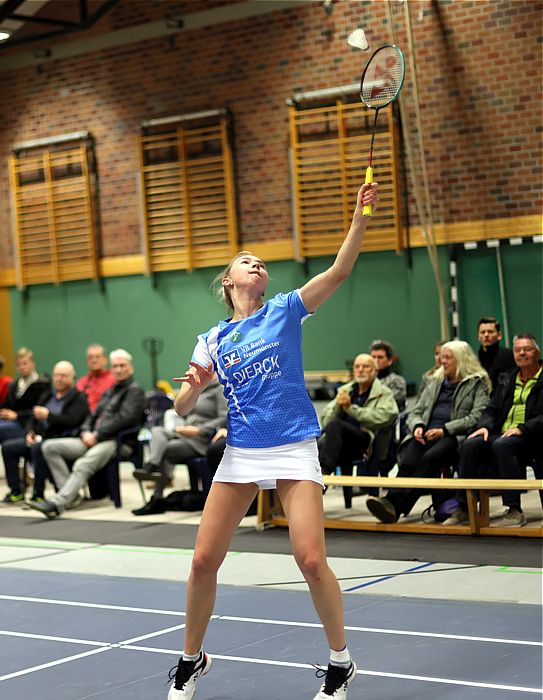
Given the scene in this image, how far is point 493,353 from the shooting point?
333 inches

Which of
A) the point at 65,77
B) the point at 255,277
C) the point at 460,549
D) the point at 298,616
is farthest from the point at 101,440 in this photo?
the point at 65,77

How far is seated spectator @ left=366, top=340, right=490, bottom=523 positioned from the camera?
23.6 feet

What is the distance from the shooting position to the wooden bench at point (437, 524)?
6.52 metres

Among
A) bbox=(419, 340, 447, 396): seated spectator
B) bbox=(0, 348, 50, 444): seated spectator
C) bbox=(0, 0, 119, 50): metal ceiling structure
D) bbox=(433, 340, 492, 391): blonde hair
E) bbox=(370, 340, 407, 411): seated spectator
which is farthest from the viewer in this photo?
bbox=(0, 0, 119, 50): metal ceiling structure

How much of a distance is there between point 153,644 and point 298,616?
0.75 m

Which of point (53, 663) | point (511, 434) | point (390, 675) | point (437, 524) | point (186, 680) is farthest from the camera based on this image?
point (437, 524)

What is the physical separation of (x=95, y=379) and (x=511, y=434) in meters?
4.80

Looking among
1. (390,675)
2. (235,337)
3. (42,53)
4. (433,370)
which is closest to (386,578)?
(390,675)

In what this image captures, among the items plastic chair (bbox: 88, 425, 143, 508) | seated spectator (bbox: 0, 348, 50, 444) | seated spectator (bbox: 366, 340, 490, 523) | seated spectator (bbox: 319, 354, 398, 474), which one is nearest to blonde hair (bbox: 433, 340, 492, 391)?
seated spectator (bbox: 366, 340, 490, 523)

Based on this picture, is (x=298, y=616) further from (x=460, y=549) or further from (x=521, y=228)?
(x=521, y=228)

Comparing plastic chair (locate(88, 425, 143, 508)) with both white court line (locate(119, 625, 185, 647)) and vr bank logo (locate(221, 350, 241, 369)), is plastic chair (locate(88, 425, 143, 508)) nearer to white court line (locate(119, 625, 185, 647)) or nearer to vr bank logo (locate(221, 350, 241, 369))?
white court line (locate(119, 625, 185, 647))

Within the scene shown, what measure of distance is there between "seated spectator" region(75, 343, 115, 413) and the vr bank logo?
6.50 m

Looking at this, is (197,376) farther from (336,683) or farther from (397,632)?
(397,632)

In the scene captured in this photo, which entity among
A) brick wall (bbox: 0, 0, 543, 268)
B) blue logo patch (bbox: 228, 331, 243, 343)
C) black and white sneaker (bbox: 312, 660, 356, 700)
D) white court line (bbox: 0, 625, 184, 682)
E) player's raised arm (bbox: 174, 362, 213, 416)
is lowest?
white court line (bbox: 0, 625, 184, 682)
